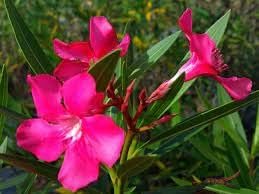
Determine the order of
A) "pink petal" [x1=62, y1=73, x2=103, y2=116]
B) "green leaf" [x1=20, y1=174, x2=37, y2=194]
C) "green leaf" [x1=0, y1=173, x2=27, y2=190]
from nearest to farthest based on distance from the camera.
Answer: "pink petal" [x1=62, y1=73, x2=103, y2=116] < "green leaf" [x1=20, y1=174, x2=37, y2=194] < "green leaf" [x1=0, y1=173, x2=27, y2=190]

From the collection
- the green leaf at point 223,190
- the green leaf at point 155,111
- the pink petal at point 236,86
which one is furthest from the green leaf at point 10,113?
the green leaf at point 223,190

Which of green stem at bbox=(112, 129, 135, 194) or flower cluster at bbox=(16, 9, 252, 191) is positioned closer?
flower cluster at bbox=(16, 9, 252, 191)

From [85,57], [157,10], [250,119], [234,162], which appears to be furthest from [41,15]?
[85,57]

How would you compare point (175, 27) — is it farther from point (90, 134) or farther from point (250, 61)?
point (90, 134)

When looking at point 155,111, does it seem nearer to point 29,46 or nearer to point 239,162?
point 29,46

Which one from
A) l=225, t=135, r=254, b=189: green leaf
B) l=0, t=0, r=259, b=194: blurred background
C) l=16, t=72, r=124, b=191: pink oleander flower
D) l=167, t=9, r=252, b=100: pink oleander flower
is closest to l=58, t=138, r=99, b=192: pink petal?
l=16, t=72, r=124, b=191: pink oleander flower

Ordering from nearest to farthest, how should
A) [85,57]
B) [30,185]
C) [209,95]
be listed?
[85,57] < [30,185] < [209,95]

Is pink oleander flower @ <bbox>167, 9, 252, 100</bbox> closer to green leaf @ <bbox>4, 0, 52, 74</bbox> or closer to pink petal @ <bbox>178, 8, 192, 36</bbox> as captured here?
pink petal @ <bbox>178, 8, 192, 36</bbox>

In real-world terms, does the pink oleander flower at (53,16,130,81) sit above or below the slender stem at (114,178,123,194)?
above
